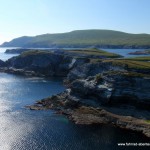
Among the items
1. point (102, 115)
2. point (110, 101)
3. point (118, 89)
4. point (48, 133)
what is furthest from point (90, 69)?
point (48, 133)

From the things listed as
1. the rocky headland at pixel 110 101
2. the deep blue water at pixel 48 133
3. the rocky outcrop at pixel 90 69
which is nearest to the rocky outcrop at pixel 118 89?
the rocky headland at pixel 110 101

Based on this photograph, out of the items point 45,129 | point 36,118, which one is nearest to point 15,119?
point 36,118

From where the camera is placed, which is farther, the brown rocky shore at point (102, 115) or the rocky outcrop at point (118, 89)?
the rocky outcrop at point (118, 89)

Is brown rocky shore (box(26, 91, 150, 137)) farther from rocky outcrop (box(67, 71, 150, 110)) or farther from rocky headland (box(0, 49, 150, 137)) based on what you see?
rocky outcrop (box(67, 71, 150, 110))

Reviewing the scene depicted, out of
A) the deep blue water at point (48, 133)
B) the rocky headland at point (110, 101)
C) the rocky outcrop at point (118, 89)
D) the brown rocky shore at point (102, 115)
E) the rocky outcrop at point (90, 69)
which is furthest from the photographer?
the rocky outcrop at point (90, 69)

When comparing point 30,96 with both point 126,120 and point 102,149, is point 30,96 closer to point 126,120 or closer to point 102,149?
point 126,120

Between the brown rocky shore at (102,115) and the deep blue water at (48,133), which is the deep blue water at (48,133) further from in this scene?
the brown rocky shore at (102,115)

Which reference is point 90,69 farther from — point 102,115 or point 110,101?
point 102,115

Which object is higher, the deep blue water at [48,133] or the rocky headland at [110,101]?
the rocky headland at [110,101]

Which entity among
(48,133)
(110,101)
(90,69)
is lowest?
(48,133)

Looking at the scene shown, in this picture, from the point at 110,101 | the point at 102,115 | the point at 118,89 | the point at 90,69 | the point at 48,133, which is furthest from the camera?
the point at 90,69

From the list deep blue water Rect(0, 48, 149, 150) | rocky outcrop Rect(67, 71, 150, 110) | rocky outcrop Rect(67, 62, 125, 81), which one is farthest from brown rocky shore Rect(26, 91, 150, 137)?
rocky outcrop Rect(67, 62, 125, 81)
